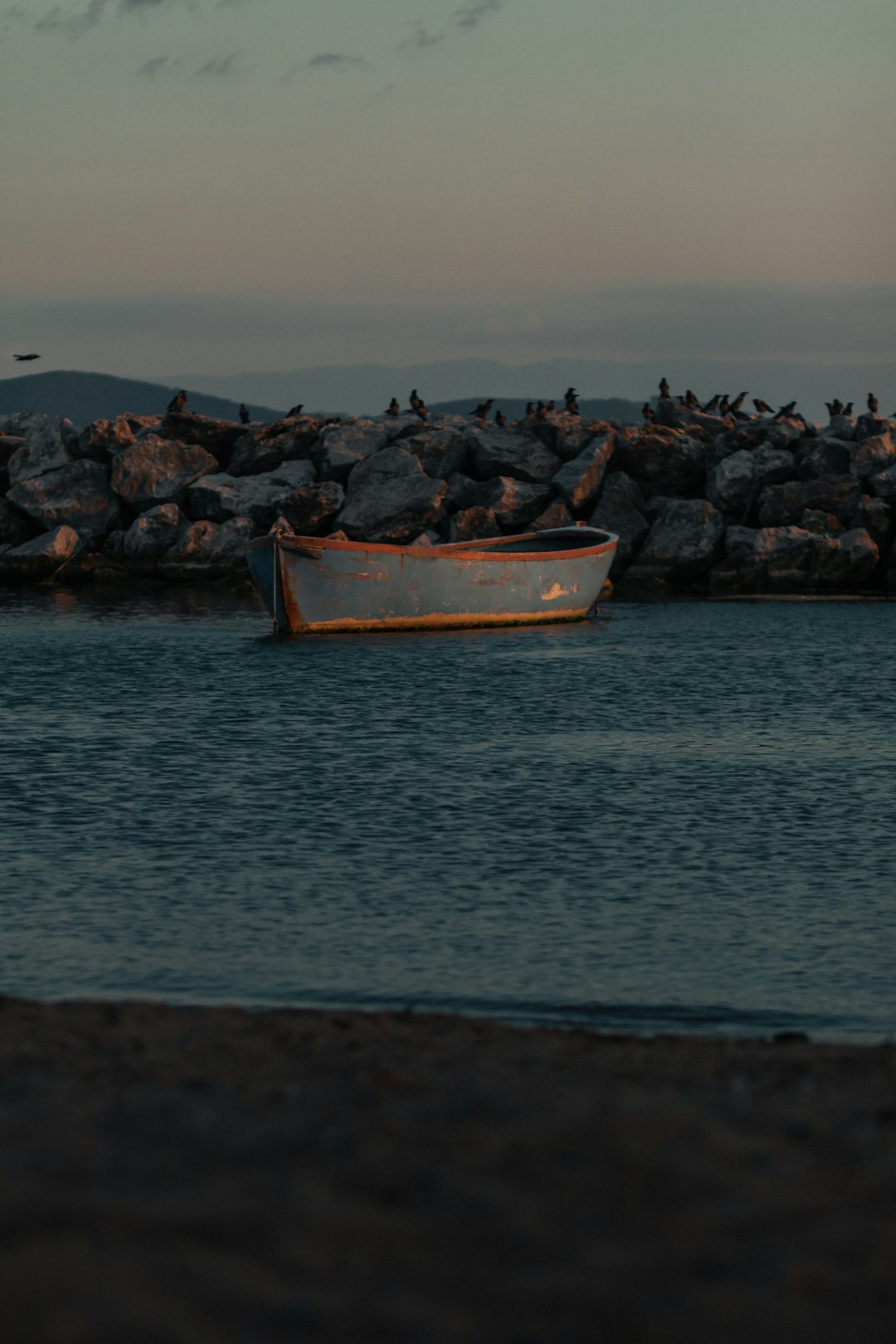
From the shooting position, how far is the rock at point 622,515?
59.7 m

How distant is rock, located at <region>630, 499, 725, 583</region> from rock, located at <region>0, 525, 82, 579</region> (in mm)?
23774

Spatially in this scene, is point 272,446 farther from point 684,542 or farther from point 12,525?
point 684,542

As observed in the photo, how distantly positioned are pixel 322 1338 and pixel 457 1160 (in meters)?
1.67

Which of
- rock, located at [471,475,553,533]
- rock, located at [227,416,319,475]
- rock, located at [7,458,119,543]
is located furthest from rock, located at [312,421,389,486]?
rock, located at [7,458,119,543]

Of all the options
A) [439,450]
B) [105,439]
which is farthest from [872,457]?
[105,439]

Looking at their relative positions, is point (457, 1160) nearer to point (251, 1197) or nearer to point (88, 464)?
point (251, 1197)

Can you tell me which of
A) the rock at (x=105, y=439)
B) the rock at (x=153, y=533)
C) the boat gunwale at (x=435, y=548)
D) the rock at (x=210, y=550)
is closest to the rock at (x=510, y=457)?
the boat gunwale at (x=435, y=548)

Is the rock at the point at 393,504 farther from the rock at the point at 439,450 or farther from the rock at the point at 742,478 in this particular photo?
the rock at the point at 742,478

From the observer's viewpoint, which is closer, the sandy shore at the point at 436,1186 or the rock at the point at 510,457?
the sandy shore at the point at 436,1186

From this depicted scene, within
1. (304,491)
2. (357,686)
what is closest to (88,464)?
(304,491)

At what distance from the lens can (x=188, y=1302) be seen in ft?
17.0

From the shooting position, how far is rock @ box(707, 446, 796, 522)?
60219 mm

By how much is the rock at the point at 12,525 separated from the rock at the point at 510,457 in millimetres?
19845

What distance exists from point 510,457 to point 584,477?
12.3 feet
